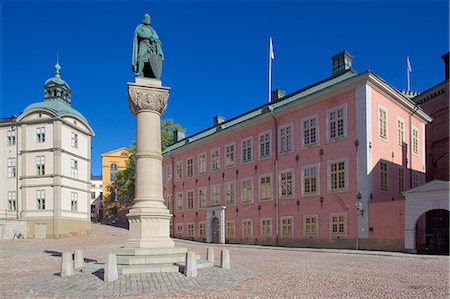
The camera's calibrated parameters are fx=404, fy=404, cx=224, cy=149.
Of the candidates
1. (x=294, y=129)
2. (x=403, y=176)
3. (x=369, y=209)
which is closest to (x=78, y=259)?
(x=369, y=209)

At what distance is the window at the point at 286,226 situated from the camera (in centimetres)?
2964

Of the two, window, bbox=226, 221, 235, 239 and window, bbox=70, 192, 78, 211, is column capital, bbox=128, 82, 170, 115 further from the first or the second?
window, bbox=70, 192, 78, 211

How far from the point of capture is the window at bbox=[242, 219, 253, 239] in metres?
33.5

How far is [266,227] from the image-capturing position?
105 feet

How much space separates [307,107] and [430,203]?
1091 cm

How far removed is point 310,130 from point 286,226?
288 inches

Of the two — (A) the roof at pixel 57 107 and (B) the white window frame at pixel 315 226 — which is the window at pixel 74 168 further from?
(B) the white window frame at pixel 315 226

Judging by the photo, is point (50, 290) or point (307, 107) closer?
point (50, 290)

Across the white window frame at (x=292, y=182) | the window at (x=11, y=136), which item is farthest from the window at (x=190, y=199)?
the window at (x=11, y=136)

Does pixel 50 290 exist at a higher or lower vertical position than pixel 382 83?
lower

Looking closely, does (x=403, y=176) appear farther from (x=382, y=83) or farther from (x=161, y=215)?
(x=161, y=215)

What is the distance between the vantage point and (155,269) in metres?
11.4

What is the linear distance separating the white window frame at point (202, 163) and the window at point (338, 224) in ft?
55.7

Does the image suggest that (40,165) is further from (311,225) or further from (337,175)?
(337,175)
